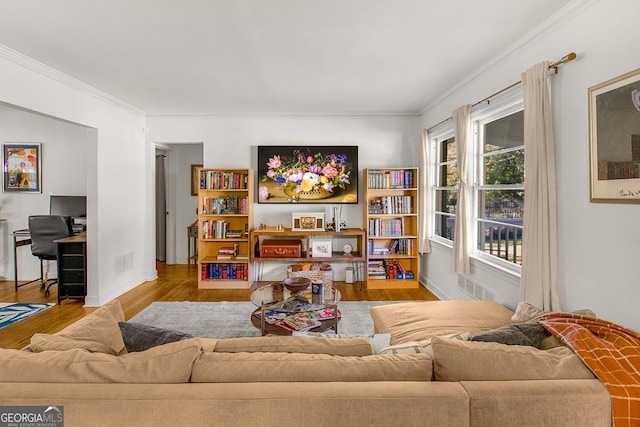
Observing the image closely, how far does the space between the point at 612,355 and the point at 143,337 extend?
1847mm

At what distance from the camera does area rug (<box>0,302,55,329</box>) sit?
11.4ft

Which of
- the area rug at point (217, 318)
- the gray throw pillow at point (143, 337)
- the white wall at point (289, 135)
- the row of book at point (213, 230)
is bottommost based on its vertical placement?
the area rug at point (217, 318)

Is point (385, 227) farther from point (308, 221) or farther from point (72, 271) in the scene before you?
point (72, 271)


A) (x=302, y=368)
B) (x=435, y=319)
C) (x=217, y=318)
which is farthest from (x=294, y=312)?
(x=302, y=368)

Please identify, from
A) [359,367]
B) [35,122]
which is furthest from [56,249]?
[359,367]

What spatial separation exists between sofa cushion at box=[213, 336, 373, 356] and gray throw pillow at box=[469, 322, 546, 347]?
0.54 metres

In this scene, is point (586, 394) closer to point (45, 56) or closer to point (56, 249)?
point (45, 56)

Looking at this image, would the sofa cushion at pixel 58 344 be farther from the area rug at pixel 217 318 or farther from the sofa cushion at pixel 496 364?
the area rug at pixel 217 318

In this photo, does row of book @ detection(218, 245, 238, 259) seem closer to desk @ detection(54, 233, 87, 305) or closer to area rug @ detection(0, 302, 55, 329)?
desk @ detection(54, 233, 87, 305)

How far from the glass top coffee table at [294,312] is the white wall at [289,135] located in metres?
2.31

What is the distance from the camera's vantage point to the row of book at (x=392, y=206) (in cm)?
478

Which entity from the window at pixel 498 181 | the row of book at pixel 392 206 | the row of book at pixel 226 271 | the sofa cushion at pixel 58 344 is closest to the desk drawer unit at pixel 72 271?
the row of book at pixel 226 271

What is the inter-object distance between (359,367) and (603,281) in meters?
1.76

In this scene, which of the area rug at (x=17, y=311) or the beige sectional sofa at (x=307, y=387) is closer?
the beige sectional sofa at (x=307, y=387)
